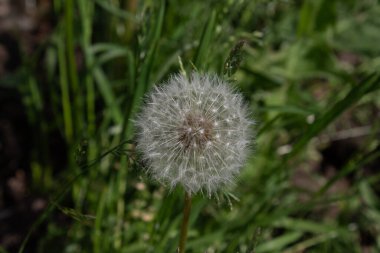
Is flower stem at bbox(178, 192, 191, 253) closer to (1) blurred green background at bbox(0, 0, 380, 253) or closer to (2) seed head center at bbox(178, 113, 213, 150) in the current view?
(2) seed head center at bbox(178, 113, 213, 150)

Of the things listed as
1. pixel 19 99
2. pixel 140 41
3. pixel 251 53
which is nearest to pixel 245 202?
pixel 251 53

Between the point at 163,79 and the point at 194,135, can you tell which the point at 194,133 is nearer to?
the point at 194,135

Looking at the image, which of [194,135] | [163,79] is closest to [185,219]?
[194,135]

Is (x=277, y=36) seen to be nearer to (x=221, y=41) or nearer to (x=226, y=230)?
(x=221, y=41)

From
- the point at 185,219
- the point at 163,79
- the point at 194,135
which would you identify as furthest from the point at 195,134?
the point at 163,79

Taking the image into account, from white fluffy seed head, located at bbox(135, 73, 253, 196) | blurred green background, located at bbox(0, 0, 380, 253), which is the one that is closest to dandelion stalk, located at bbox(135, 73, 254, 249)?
white fluffy seed head, located at bbox(135, 73, 253, 196)

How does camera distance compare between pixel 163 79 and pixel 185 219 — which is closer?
pixel 185 219

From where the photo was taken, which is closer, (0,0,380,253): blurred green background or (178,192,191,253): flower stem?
(178,192,191,253): flower stem

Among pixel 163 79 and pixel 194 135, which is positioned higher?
pixel 194 135
